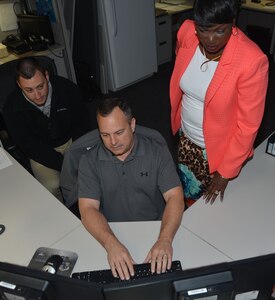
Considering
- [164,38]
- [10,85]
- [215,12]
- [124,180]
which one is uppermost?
[215,12]

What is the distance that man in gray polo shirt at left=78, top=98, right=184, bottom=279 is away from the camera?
→ 1396 mm

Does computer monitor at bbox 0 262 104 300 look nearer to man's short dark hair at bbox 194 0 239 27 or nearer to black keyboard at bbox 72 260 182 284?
black keyboard at bbox 72 260 182 284

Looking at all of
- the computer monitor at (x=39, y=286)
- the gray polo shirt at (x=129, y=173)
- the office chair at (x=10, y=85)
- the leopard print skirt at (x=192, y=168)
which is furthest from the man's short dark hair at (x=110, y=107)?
the office chair at (x=10, y=85)

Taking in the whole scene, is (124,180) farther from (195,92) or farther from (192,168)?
(195,92)

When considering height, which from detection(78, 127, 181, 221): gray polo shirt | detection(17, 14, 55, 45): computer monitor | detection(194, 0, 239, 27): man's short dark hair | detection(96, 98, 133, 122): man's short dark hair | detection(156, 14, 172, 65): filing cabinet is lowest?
detection(156, 14, 172, 65): filing cabinet

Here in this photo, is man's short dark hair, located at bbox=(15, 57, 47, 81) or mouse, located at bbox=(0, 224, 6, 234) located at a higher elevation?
man's short dark hair, located at bbox=(15, 57, 47, 81)

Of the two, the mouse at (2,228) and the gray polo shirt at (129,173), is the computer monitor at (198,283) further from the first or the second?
the mouse at (2,228)

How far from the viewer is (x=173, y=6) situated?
4500mm

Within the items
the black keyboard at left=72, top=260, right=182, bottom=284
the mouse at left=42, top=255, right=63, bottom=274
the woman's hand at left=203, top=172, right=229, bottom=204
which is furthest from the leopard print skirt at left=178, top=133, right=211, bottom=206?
the mouse at left=42, top=255, right=63, bottom=274

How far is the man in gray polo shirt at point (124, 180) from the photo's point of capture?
140 cm

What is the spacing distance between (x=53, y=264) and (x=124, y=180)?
1.63ft

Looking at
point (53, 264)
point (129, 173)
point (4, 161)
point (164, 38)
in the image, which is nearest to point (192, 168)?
point (129, 173)

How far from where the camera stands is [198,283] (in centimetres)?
77

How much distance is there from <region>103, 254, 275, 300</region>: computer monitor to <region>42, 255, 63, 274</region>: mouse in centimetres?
54
